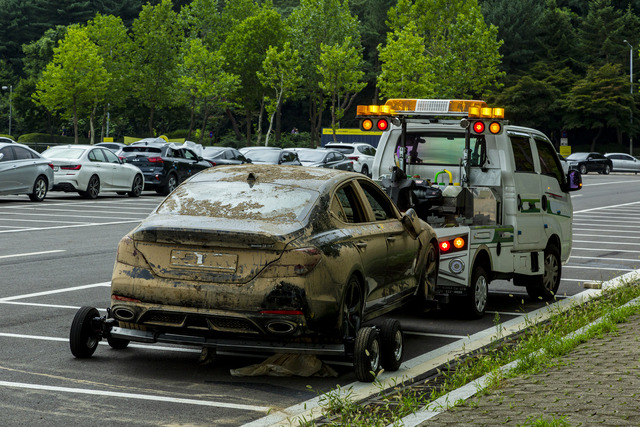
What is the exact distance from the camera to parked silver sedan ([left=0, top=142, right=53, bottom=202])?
78.4ft

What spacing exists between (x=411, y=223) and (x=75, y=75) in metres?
54.7

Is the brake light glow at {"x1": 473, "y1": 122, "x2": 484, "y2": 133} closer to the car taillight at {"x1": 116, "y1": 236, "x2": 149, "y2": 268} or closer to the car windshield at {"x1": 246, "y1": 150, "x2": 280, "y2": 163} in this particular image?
the car taillight at {"x1": 116, "y1": 236, "x2": 149, "y2": 268}

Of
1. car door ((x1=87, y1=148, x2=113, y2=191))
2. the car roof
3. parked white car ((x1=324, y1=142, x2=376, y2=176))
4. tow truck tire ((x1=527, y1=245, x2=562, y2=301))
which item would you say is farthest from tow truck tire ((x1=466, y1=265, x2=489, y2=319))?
parked white car ((x1=324, y1=142, x2=376, y2=176))

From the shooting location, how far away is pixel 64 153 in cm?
2741

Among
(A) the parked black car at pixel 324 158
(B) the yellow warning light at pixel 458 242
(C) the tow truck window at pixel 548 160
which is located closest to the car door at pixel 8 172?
(A) the parked black car at pixel 324 158

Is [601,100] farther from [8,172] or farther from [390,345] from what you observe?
[390,345]

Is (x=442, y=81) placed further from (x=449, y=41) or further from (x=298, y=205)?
(x=298, y=205)

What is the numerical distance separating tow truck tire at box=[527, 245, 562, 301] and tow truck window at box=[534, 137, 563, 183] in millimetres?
954

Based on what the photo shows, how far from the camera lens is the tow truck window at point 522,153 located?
1100 centimetres

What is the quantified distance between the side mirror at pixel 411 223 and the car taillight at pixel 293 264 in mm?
1994

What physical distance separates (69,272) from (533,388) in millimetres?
7666

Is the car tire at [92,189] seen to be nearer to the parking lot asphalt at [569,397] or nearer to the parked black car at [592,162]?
the parking lot asphalt at [569,397]

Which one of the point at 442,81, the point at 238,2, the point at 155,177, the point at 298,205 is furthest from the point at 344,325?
the point at 238,2

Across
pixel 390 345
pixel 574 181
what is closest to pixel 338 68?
pixel 574 181
